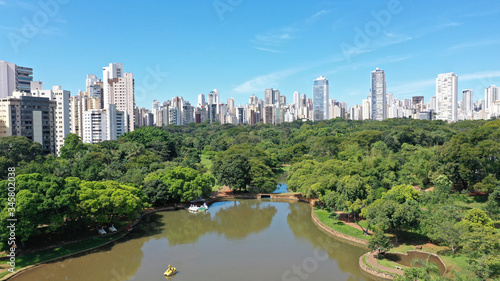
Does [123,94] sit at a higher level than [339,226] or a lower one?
higher

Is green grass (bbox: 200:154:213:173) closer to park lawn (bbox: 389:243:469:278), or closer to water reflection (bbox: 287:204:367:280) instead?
water reflection (bbox: 287:204:367:280)

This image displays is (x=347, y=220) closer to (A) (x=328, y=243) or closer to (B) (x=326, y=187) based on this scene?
(B) (x=326, y=187)

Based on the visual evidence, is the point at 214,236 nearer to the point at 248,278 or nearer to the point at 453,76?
the point at 248,278

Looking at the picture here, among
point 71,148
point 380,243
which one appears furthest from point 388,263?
point 71,148

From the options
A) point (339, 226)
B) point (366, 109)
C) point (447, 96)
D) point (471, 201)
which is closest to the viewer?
point (339, 226)

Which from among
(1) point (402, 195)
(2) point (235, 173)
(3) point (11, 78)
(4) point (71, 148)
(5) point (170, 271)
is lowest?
(5) point (170, 271)

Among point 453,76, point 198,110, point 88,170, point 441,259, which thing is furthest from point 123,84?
point 453,76
